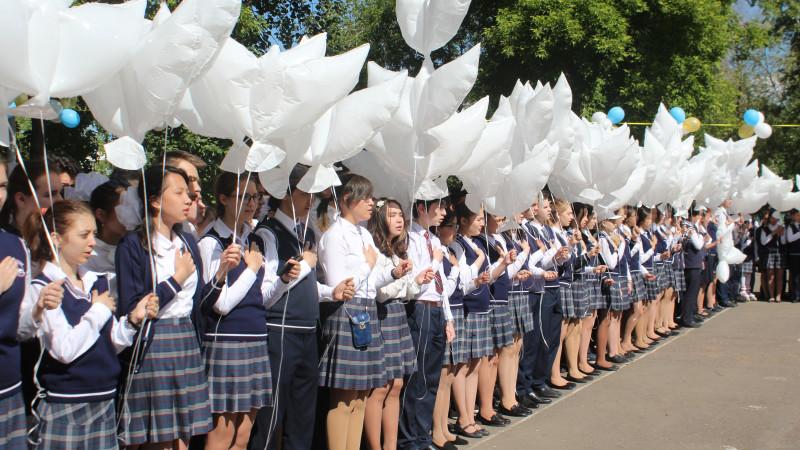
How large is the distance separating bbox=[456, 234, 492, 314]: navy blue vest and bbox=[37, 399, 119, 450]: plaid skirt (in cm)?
315

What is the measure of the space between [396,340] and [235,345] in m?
1.24

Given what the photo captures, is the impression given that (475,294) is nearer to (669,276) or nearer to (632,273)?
(632,273)

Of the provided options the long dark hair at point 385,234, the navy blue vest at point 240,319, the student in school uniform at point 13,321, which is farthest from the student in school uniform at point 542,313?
the student in school uniform at point 13,321

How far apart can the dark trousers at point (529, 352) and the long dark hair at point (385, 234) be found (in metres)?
2.26

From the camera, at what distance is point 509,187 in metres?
5.67

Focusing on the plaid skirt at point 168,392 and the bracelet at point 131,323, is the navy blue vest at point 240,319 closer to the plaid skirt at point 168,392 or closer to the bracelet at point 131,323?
the plaid skirt at point 168,392

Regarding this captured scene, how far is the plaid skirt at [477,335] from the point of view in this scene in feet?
18.8

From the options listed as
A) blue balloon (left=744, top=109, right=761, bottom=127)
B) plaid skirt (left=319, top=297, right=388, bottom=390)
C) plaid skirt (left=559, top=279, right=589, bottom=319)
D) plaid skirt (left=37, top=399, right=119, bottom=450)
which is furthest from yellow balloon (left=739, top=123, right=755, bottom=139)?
plaid skirt (left=37, top=399, right=119, bottom=450)

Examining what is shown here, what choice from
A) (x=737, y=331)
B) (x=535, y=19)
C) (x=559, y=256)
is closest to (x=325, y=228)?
(x=559, y=256)

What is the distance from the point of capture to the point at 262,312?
3.91 metres

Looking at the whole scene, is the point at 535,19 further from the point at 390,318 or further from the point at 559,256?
the point at 390,318

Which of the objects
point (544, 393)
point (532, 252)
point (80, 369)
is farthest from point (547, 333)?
point (80, 369)

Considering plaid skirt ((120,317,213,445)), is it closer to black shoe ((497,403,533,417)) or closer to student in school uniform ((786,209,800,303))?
black shoe ((497,403,533,417))

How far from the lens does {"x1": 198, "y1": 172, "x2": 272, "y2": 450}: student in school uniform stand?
12.3 feet
